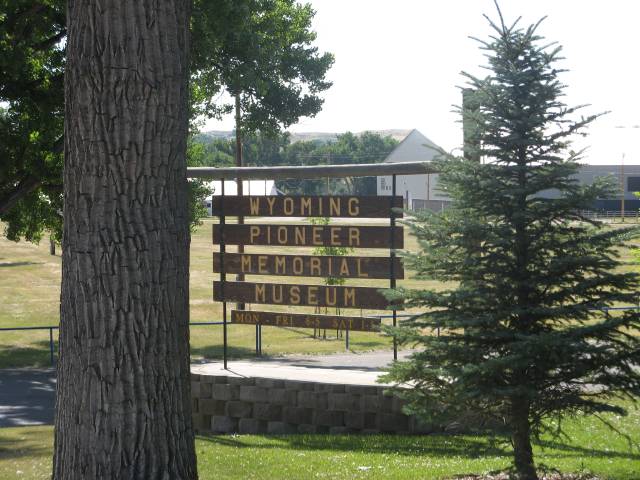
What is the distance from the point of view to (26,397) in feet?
60.6

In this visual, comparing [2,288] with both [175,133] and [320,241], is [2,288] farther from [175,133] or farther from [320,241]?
[175,133]

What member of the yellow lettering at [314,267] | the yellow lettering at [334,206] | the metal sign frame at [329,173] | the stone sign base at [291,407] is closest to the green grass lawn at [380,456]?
the stone sign base at [291,407]

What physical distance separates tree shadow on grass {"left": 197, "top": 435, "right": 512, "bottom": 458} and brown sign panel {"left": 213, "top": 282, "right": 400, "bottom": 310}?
1.80m

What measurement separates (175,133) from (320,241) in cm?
726

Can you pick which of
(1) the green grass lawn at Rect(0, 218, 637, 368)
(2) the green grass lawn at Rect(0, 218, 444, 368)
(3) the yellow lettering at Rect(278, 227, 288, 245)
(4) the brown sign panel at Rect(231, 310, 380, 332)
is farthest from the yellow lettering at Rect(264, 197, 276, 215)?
(2) the green grass lawn at Rect(0, 218, 444, 368)

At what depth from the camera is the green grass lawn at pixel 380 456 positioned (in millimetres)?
8531

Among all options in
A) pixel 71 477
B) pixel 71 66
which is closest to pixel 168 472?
pixel 71 477

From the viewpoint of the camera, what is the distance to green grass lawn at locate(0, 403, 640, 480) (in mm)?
8531

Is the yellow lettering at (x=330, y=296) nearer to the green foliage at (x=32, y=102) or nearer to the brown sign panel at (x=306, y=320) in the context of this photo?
the brown sign panel at (x=306, y=320)

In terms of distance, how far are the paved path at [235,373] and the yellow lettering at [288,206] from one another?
2298mm

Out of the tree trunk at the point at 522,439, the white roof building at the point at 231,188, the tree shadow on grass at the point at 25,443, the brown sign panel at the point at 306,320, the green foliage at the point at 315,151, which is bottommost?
the tree shadow on grass at the point at 25,443

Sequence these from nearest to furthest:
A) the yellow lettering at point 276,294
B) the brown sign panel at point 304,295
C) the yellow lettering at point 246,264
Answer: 1. the brown sign panel at point 304,295
2. the yellow lettering at point 276,294
3. the yellow lettering at point 246,264

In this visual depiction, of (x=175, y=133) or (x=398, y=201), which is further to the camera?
(x=398, y=201)

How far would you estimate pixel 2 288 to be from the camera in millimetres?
Result: 43188
